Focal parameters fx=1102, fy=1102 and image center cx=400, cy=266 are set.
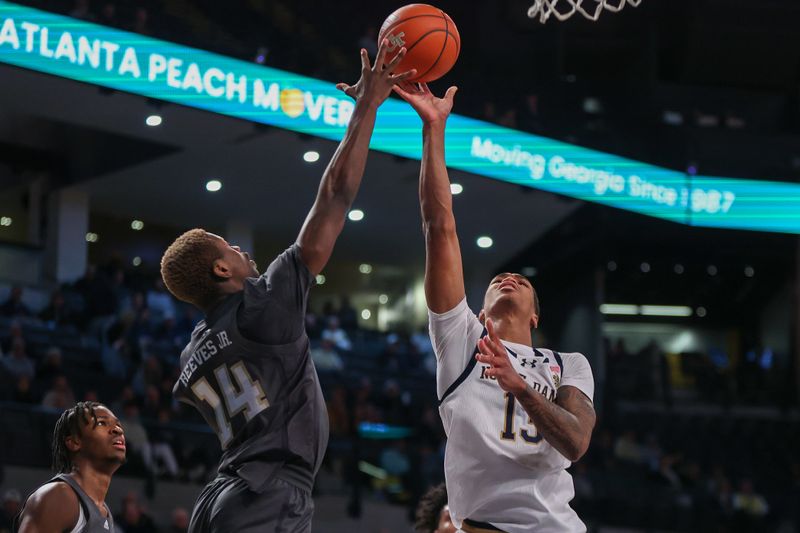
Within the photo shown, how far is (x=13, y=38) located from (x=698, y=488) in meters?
10.6

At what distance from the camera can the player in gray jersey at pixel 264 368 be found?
323cm

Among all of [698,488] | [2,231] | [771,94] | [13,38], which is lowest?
[698,488]

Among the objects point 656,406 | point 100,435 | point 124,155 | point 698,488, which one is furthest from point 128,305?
point 100,435

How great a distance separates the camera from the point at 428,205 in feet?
12.3

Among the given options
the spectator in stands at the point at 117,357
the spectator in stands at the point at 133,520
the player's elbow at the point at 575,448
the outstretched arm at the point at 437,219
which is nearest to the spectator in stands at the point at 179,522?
the spectator in stands at the point at 133,520

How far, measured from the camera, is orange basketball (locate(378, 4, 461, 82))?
3.97 meters

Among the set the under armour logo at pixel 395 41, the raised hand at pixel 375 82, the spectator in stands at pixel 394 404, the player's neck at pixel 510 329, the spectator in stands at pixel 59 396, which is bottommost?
the spectator in stands at pixel 394 404

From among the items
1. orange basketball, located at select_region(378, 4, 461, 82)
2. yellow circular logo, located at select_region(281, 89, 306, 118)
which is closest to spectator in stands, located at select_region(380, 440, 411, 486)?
yellow circular logo, located at select_region(281, 89, 306, 118)

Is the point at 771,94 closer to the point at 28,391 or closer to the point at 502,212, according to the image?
the point at 502,212

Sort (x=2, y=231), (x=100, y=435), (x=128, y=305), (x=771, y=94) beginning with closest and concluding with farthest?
(x=100, y=435), (x=128, y=305), (x=2, y=231), (x=771, y=94)

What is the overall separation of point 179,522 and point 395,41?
732 cm

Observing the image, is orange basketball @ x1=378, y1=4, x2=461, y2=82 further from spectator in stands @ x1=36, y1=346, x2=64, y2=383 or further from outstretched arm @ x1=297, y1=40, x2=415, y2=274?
spectator in stands @ x1=36, y1=346, x2=64, y2=383

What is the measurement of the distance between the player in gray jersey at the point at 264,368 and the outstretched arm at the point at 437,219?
392 mm

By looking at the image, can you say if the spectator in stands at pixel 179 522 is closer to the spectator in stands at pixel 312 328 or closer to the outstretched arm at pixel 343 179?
the spectator in stands at pixel 312 328
